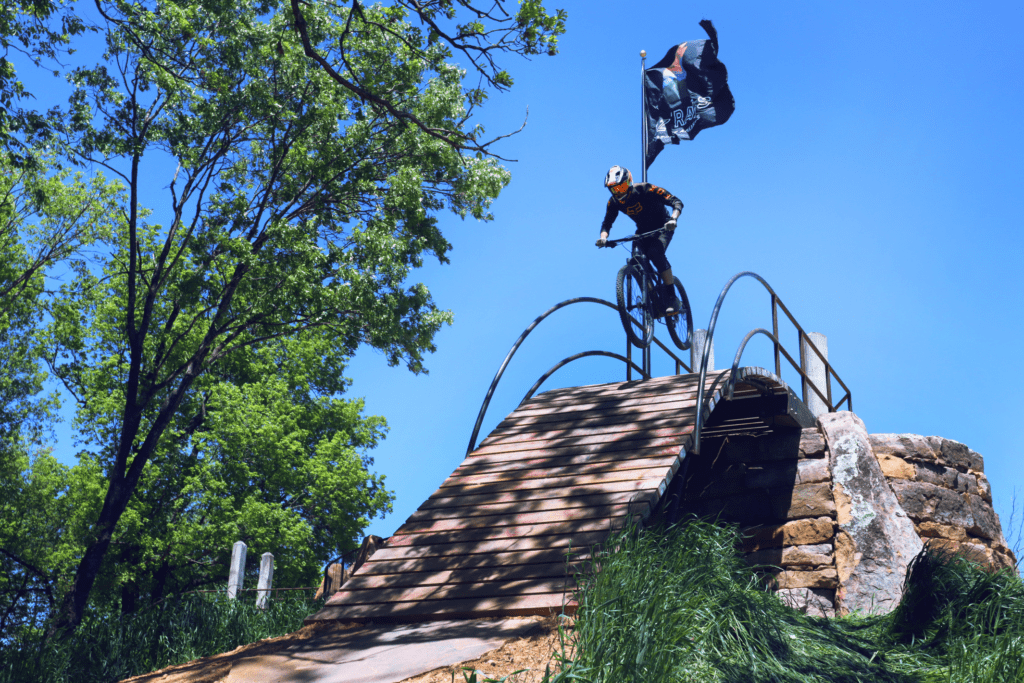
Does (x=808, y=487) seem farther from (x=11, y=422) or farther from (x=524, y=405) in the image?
(x=11, y=422)

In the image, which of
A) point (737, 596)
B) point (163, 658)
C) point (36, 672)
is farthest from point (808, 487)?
point (36, 672)

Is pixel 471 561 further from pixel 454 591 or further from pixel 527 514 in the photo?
pixel 527 514

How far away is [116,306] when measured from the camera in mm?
21438

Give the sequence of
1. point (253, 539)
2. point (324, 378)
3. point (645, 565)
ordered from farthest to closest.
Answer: point (324, 378) < point (253, 539) < point (645, 565)

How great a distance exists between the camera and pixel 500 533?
7406mm

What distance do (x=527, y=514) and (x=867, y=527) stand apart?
16.3 ft

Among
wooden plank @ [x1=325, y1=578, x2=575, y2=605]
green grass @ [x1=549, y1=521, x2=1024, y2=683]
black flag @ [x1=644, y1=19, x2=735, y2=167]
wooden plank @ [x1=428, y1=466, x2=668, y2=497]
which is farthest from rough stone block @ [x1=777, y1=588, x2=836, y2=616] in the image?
black flag @ [x1=644, y1=19, x2=735, y2=167]

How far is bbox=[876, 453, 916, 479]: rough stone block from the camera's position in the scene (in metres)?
10.9

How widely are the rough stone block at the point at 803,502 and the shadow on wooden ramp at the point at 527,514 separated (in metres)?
2.26

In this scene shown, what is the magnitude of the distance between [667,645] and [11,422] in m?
17.2

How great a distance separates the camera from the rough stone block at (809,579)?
10.1m

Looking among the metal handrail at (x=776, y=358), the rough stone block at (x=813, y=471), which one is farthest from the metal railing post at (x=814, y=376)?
the rough stone block at (x=813, y=471)

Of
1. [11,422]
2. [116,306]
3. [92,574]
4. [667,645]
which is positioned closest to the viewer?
[667,645]

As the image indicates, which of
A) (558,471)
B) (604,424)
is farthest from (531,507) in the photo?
(604,424)
